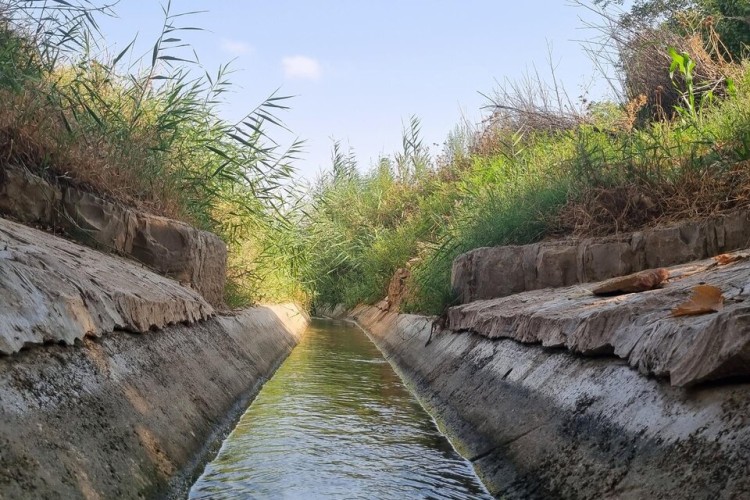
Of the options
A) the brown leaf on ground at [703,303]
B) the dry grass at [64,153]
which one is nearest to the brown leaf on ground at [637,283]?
the brown leaf on ground at [703,303]

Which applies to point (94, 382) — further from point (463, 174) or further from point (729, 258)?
point (463, 174)

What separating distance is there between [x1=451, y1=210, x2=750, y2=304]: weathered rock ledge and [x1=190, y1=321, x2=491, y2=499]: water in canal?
1334 mm

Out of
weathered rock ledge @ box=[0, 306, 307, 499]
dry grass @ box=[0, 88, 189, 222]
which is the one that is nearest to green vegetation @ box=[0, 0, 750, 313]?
dry grass @ box=[0, 88, 189, 222]

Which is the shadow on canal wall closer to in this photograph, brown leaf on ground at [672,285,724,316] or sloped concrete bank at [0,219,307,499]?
sloped concrete bank at [0,219,307,499]

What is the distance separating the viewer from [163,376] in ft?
11.6

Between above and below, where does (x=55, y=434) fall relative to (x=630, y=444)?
above

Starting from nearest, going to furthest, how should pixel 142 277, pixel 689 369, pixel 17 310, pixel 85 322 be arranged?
pixel 689 369, pixel 17 310, pixel 85 322, pixel 142 277

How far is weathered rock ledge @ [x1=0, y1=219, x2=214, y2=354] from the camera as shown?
2244mm

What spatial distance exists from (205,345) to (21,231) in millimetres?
1894

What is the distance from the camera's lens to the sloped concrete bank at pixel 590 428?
1818 millimetres

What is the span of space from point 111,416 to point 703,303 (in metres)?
2.30

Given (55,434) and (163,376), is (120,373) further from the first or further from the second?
(55,434)

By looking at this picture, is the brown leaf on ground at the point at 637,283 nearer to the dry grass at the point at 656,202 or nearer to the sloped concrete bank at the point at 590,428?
the sloped concrete bank at the point at 590,428

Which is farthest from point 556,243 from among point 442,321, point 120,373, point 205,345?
point 120,373
